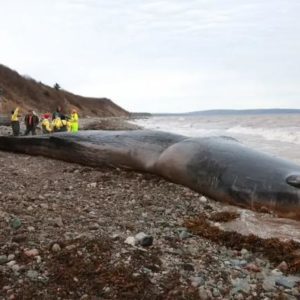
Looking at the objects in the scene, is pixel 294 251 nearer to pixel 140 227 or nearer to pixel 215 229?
pixel 215 229

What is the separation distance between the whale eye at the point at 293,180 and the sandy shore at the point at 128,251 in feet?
3.17

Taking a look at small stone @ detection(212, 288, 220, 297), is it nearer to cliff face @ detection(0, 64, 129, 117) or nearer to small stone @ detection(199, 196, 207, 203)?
small stone @ detection(199, 196, 207, 203)

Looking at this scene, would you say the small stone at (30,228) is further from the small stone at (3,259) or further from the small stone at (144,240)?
the small stone at (144,240)

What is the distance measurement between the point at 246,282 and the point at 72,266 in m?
1.43

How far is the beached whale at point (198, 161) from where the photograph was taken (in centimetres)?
629

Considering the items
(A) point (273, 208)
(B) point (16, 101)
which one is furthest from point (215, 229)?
(B) point (16, 101)

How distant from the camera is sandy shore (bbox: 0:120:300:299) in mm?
3787

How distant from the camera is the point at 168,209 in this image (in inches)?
244

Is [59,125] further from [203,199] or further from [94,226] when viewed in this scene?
[94,226]

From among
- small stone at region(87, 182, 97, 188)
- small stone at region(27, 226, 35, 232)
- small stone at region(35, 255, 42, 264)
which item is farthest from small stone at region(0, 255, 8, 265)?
small stone at region(87, 182, 97, 188)

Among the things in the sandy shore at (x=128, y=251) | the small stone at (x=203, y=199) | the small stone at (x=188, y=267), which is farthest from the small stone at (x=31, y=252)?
the small stone at (x=203, y=199)

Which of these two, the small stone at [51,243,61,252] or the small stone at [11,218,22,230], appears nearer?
the small stone at [51,243,61,252]

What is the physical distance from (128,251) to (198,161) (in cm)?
309

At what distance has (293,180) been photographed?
6.02 metres
